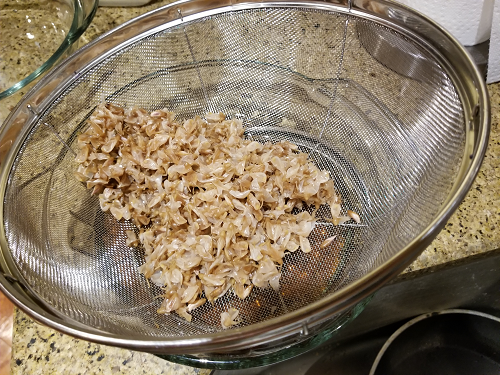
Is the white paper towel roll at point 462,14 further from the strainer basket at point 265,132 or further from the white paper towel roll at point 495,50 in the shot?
the strainer basket at point 265,132

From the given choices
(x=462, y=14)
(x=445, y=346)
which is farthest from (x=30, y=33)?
(x=445, y=346)

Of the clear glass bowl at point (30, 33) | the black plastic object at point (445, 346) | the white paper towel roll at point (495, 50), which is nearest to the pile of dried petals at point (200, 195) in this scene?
the black plastic object at point (445, 346)

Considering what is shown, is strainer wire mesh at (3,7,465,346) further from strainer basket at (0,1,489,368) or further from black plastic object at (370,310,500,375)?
black plastic object at (370,310,500,375)

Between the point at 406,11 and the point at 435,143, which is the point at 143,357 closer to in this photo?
the point at 435,143

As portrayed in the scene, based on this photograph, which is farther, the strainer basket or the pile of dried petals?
the pile of dried petals

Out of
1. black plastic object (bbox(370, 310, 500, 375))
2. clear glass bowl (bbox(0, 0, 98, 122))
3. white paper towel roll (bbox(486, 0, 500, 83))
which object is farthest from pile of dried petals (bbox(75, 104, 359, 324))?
white paper towel roll (bbox(486, 0, 500, 83))

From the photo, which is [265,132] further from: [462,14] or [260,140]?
[462,14]
